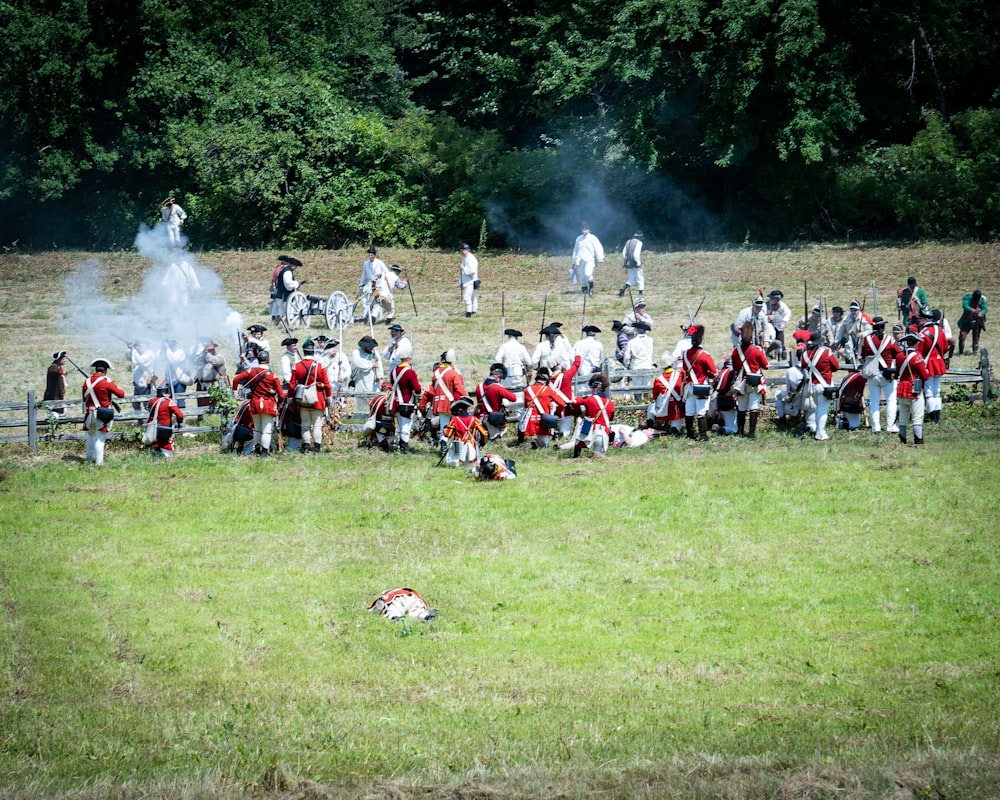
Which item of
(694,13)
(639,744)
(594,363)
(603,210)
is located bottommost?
(639,744)

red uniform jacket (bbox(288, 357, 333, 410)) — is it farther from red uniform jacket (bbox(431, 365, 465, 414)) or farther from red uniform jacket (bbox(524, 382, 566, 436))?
red uniform jacket (bbox(524, 382, 566, 436))

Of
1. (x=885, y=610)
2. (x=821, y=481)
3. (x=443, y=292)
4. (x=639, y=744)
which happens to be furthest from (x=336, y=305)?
(x=639, y=744)

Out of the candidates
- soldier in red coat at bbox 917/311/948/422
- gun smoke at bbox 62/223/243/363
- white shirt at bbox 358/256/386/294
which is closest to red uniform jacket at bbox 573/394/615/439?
soldier in red coat at bbox 917/311/948/422

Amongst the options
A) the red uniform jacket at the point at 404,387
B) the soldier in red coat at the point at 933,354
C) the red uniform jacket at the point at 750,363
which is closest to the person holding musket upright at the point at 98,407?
the red uniform jacket at the point at 404,387

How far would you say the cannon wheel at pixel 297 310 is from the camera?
3231 centimetres

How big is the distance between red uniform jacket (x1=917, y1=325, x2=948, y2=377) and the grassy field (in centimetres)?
112

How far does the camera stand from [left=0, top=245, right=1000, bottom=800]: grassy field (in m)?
11.0

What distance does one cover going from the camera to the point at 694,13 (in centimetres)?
4181

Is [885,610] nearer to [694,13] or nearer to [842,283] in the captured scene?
[842,283]

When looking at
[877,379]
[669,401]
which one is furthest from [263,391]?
[877,379]

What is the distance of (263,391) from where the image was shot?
21953mm

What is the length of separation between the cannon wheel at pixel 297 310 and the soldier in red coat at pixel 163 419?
9.75m

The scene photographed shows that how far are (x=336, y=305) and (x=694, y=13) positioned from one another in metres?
16.6

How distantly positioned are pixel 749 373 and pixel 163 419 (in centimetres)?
963
